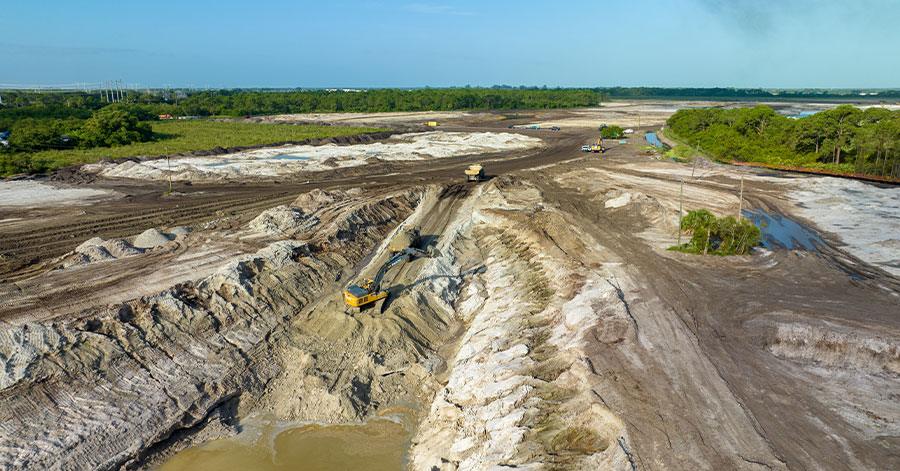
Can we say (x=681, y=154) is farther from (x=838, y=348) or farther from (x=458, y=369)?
(x=458, y=369)

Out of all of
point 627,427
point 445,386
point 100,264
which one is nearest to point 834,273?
point 627,427

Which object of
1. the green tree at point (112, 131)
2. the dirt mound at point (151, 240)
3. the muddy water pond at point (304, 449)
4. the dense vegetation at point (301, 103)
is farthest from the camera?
the dense vegetation at point (301, 103)

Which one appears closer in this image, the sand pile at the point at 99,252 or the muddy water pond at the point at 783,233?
the sand pile at the point at 99,252

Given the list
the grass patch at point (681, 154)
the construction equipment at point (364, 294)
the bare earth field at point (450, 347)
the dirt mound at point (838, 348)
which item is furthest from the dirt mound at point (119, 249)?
the grass patch at point (681, 154)

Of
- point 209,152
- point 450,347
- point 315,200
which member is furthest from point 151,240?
point 209,152

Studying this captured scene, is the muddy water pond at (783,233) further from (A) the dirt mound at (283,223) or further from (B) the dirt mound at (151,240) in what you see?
(B) the dirt mound at (151,240)

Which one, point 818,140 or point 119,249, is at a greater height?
point 818,140
